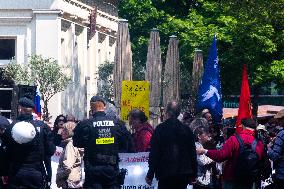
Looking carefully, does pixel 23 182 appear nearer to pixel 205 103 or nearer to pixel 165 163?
pixel 165 163

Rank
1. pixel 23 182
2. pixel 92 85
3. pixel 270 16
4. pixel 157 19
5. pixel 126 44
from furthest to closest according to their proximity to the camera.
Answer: pixel 157 19 → pixel 92 85 → pixel 270 16 → pixel 126 44 → pixel 23 182

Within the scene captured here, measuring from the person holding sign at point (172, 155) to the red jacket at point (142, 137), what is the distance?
6.45ft

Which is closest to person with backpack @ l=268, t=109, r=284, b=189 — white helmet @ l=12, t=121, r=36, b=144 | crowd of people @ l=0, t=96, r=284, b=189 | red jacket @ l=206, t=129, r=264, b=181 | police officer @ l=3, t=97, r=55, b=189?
crowd of people @ l=0, t=96, r=284, b=189

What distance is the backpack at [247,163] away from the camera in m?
14.2

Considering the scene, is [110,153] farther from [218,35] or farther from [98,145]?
[218,35]

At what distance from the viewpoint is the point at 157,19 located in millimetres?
52594

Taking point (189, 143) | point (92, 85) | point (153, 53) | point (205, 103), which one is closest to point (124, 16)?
point (92, 85)

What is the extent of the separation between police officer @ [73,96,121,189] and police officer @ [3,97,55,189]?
0.63 metres

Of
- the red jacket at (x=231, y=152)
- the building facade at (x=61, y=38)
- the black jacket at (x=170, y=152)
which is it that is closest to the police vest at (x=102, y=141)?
the black jacket at (x=170, y=152)

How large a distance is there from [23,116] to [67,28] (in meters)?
28.3

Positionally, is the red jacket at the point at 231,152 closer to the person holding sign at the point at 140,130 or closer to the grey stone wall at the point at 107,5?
the person holding sign at the point at 140,130

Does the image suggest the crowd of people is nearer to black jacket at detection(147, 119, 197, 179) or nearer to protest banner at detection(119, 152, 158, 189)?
black jacket at detection(147, 119, 197, 179)

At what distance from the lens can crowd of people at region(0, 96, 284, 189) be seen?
43.8 feet

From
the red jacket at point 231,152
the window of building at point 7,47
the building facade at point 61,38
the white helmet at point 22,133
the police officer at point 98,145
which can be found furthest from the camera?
the window of building at point 7,47
